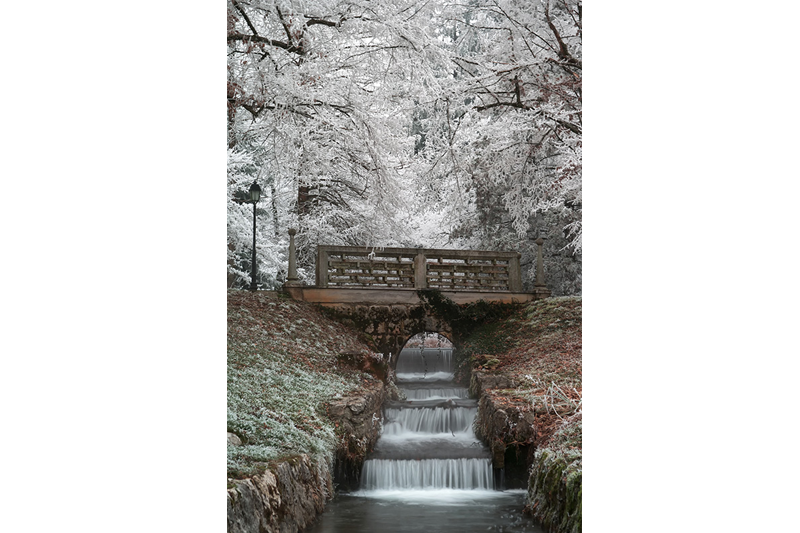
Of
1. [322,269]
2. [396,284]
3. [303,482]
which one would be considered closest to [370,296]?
[396,284]

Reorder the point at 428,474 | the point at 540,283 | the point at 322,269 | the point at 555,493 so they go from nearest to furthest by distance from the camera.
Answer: the point at 555,493
the point at 428,474
the point at 540,283
the point at 322,269

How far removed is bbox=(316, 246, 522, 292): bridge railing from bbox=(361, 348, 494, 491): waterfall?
2.24ft

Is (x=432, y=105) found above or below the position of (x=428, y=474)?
above

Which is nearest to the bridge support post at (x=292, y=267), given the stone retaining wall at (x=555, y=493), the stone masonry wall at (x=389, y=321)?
the stone masonry wall at (x=389, y=321)

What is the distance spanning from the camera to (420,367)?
516 cm

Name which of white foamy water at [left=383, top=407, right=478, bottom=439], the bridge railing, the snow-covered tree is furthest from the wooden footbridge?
white foamy water at [left=383, top=407, right=478, bottom=439]

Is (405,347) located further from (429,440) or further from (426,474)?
(426,474)

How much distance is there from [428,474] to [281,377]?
47.7 inches

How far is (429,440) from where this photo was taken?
460 centimetres

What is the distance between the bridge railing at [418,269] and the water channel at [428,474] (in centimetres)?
67
